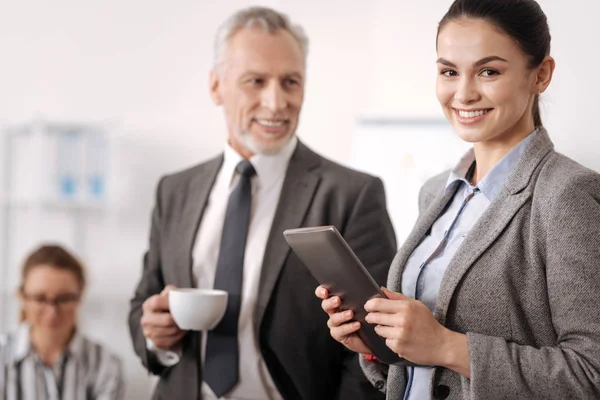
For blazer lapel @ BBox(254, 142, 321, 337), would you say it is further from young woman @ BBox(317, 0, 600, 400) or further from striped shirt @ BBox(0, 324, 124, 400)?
striped shirt @ BBox(0, 324, 124, 400)

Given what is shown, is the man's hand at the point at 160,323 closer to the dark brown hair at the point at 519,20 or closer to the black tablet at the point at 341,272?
the black tablet at the point at 341,272

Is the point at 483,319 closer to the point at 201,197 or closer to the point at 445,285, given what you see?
the point at 445,285

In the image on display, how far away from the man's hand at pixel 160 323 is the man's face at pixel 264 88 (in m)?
0.45

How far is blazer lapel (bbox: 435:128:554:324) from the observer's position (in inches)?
44.2

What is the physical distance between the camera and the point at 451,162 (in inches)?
110

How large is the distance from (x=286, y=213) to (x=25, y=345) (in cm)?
152

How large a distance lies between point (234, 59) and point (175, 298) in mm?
679

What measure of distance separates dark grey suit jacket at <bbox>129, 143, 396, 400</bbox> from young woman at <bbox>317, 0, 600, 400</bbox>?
52 centimetres

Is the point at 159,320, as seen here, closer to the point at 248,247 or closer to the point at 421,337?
the point at 248,247

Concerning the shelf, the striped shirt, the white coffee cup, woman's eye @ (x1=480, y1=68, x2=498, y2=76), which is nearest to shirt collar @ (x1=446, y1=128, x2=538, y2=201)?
woman's eye @ (x1=480, y1=68, x2=498, y2=76)

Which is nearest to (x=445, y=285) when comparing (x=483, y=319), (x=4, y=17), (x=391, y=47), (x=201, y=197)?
(x=483, y=319)

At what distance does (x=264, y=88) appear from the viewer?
6.43ft

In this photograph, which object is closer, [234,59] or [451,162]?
[234,59]

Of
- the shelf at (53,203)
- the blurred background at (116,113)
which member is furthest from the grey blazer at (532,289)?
the shelf at (53,203)
